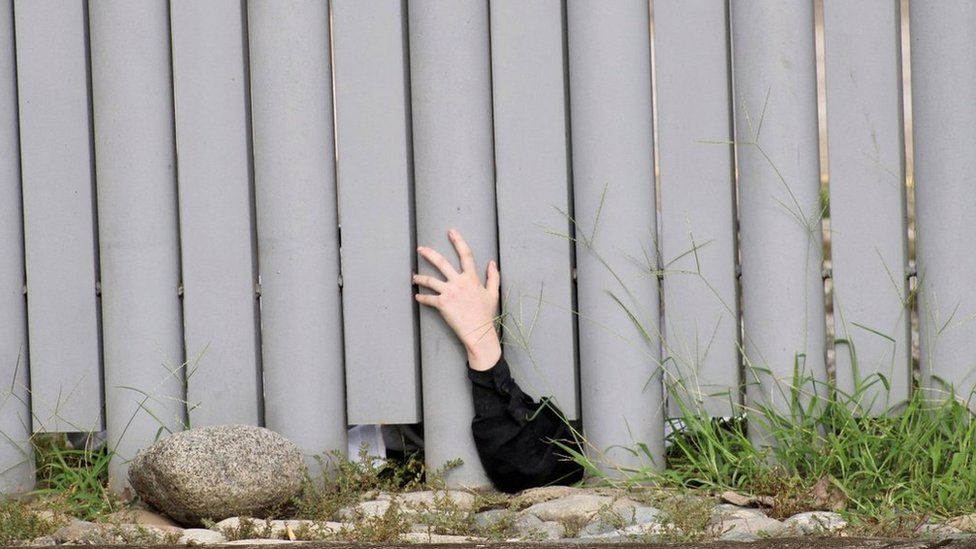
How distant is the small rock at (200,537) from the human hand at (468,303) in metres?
0.91

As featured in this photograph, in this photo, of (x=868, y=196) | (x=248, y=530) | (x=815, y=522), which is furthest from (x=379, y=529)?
(x=868, y=196)

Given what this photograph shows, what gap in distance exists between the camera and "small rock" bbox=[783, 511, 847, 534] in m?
3.14

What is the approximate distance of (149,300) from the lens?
387 centimetres

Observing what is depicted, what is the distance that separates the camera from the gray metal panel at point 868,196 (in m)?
3.67

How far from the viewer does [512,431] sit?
376 centimetres

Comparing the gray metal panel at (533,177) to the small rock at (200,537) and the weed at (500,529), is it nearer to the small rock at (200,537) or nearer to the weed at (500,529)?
the weed at (500,529)

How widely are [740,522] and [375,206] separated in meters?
1.44

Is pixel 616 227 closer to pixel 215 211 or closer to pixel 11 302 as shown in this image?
pixel 215 211

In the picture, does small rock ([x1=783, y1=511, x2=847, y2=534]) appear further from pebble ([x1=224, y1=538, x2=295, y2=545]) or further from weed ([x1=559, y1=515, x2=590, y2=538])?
pebble ([x1=224, y1=538, x2=295, y2=545])

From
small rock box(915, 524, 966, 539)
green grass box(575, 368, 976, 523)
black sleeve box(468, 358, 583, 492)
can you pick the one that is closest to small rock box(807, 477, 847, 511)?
green grass box(575, 368, 976, 523)

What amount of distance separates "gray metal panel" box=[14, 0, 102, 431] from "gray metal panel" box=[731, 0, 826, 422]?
204cm

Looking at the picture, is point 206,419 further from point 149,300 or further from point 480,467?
point 480,467

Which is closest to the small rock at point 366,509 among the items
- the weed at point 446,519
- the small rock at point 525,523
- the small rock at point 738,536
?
the weed at point 446,519

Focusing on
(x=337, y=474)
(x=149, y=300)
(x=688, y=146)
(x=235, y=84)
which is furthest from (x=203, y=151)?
(x=688, y=146)
